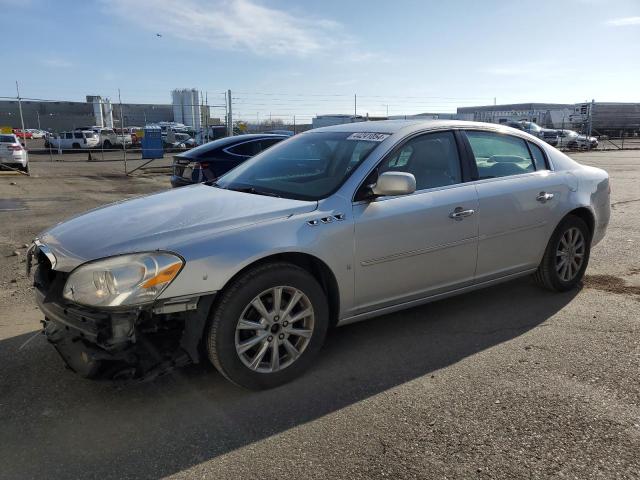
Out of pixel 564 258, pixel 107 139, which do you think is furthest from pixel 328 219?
pixel 107 139

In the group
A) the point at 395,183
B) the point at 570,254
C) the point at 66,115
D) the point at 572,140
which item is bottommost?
the point at 570,254

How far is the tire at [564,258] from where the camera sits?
15.6 feet

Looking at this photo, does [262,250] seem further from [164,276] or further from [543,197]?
[543,197]

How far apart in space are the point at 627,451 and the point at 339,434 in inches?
56.9

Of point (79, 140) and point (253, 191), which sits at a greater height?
point (253, 191)

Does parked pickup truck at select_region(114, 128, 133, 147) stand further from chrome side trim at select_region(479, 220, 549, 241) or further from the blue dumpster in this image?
chrome side trim at select_region(479, 220, 549, 241)

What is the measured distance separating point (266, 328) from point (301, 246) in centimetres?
54

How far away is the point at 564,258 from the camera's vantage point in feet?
16.1

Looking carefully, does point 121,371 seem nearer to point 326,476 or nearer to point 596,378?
point 326,476

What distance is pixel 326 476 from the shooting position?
97.7 inches

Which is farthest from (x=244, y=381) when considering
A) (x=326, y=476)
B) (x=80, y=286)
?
(x=80, y=286)

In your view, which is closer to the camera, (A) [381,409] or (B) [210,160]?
(A) [381,409]

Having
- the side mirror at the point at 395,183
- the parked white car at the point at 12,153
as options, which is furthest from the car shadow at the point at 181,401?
the parked white car at the point at 12,153

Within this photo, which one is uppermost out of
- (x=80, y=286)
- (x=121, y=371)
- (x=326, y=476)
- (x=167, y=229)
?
(x=167, y=229)
